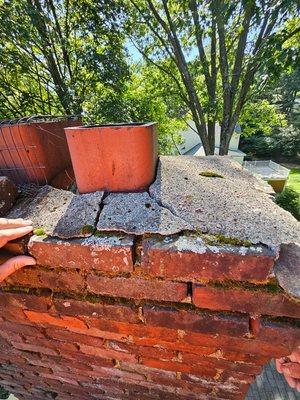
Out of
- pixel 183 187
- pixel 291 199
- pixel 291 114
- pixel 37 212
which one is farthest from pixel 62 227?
pixel 291 114

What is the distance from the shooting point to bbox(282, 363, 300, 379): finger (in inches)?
42.7

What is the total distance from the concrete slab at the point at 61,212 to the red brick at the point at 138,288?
0.22 meters

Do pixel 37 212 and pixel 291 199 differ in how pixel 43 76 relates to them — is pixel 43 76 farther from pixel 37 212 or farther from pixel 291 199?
pixel 291 199

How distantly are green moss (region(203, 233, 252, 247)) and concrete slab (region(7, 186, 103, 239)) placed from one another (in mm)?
429

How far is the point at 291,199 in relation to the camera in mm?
10023

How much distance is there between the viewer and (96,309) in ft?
3.45

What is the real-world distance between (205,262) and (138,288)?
1.01ft

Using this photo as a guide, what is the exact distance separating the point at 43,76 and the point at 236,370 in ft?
26.2

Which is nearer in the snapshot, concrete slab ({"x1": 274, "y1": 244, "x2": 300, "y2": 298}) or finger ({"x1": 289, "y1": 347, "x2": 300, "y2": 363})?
concrete slab ({"x1": 274, "y1": 244, "x2": 300, "y2": 298})

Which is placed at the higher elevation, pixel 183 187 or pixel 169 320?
pixel 183 187

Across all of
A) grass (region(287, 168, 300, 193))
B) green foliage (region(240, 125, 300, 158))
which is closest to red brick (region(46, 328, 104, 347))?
grass (region(287, 168, 300, 193))

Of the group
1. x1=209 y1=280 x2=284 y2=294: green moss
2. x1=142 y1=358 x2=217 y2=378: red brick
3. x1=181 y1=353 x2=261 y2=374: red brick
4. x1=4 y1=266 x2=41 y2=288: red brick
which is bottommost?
x1=142 y1=358 x2=217 y2=378: red brick

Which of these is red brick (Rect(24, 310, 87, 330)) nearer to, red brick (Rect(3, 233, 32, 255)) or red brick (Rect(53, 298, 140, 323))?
red brick (Rect(53, 298, 140, 323))

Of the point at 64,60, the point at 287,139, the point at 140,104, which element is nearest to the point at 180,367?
the point at 64,60
